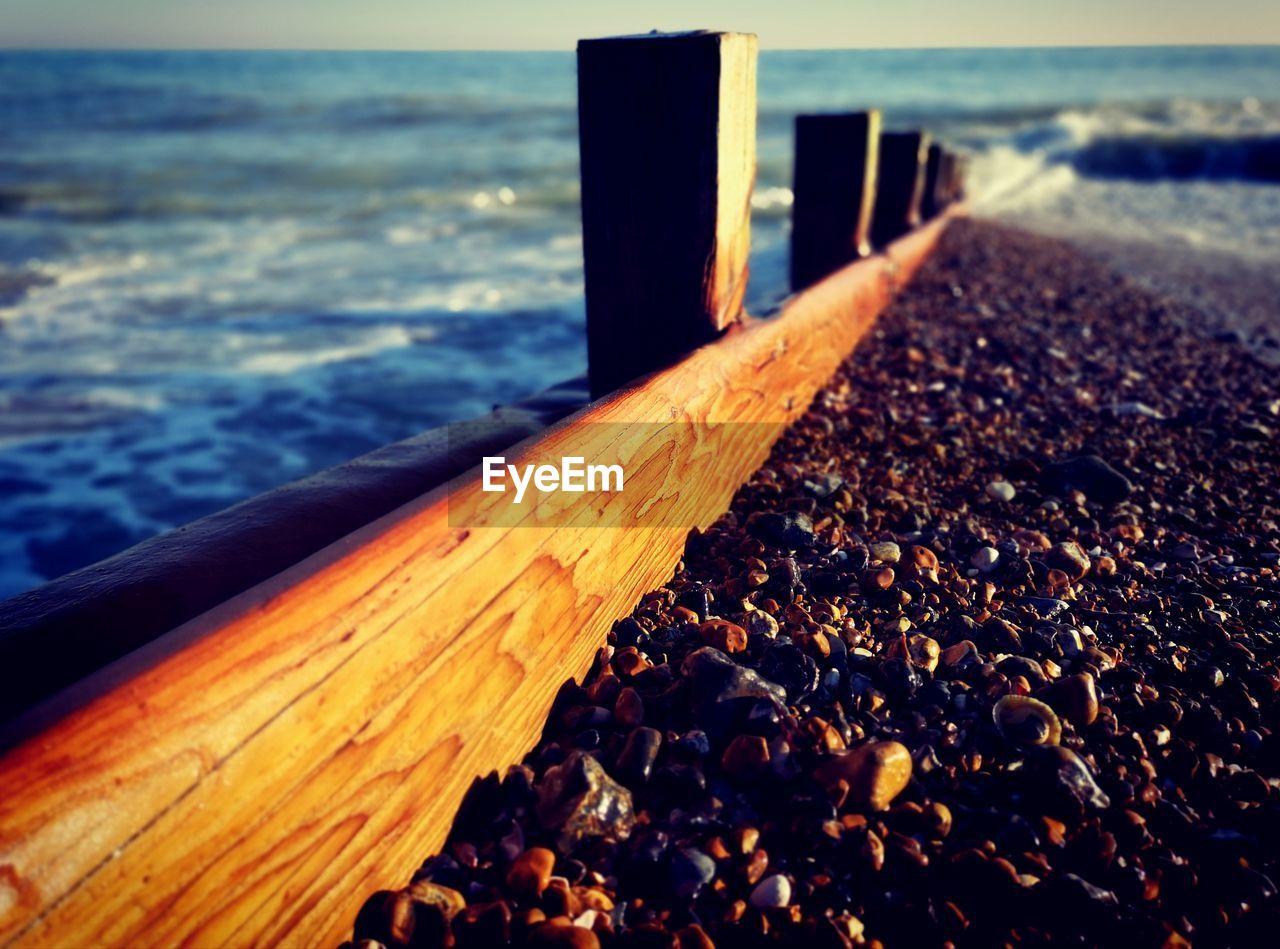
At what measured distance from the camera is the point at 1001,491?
215 cm

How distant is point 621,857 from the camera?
1121 mm

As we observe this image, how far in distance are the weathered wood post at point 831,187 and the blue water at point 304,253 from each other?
2.41 meters

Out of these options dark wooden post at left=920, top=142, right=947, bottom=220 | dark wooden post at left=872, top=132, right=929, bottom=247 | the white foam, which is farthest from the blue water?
dark wooden post at left=872, top=132, right=929, bottom=247

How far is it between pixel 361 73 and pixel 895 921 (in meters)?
49.9

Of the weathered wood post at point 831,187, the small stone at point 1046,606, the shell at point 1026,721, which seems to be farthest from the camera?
the weathered wood post at point 831,187

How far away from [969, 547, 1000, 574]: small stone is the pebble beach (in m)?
0.02

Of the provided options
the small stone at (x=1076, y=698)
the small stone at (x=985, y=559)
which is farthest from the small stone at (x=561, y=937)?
the small stone at (x=985, y=559)

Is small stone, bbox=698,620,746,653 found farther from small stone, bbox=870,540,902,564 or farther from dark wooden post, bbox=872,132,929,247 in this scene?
dark wooden post, bbox=872,132,929,247

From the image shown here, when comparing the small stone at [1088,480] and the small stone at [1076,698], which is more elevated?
the small stone at [1076,698]

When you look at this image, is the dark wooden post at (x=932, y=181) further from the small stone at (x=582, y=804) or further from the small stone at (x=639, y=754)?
the small stone at (x=582, y=804)

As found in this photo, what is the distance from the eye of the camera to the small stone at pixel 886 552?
179 cm

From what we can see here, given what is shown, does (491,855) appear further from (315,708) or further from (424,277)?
(424,277)

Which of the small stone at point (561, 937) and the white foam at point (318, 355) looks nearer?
the small stone at point (561, 937)

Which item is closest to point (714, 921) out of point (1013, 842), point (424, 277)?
point (1013, 842)
